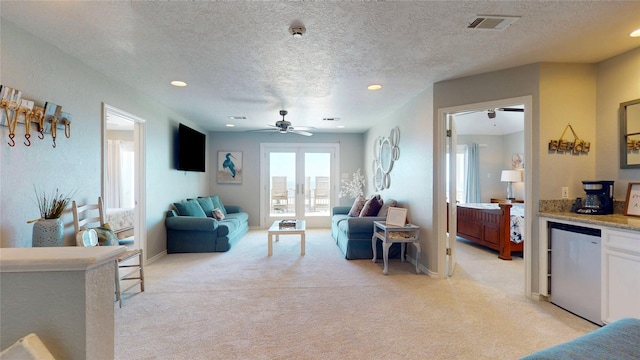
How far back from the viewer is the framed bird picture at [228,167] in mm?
6910

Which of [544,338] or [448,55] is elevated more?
[448,55]

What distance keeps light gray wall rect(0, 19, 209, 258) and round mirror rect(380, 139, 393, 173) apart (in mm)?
3988

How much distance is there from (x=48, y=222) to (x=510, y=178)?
802cm

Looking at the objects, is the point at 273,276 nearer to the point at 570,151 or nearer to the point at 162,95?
the point at 162,95

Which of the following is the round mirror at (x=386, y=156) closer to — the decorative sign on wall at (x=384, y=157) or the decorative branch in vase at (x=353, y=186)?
the decorative sign on wall at (x=384, y=157)

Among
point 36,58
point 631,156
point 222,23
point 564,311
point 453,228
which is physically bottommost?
point 564,311

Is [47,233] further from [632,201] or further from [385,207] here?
[632,201]

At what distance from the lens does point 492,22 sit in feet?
6.79

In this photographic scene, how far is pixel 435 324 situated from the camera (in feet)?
7.71

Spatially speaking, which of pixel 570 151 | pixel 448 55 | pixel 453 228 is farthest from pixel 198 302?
pixel 570 151

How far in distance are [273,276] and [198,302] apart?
97 centimetres

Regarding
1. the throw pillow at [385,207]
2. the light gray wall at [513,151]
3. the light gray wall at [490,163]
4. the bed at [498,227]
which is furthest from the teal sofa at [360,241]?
the light gray wall at [513,151]

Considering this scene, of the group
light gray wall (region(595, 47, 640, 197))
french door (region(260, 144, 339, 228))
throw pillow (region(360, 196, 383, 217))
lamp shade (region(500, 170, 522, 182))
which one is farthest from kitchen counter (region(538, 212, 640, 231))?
french door (region(260, 144, 339, 228))

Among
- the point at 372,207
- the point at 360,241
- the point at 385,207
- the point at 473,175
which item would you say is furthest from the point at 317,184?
the point at 473,175
